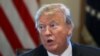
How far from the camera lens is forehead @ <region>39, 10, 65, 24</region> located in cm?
201

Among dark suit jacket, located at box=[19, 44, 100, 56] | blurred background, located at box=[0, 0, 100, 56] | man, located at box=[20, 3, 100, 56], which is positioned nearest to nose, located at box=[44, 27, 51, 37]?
man, located at box=[20, 3, 100, 56]

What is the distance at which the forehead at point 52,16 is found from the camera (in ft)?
6.59

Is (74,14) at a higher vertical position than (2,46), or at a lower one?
higher

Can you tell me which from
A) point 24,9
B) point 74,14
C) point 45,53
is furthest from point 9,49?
point 45,53

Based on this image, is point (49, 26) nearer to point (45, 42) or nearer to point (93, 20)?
point (45, 42)

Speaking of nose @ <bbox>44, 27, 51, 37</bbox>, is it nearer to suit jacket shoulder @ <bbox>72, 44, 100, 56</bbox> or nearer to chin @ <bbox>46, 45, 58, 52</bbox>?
chin @ <bbox>46, 45, 58, 52</bbox>

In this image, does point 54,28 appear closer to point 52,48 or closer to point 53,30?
point 53,30

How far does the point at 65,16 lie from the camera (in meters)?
2.05

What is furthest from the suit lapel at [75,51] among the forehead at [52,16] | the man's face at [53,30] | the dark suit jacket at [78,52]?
the forehead at [52,16]

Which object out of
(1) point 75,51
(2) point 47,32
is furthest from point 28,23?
(2) point 47,32

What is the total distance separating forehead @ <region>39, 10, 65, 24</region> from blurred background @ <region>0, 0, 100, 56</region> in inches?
39.6

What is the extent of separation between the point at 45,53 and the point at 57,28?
23 centimetres

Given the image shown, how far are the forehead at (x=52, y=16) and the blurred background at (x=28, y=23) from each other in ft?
3.30

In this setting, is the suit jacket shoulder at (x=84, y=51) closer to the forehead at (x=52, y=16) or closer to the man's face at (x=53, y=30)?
the man's face at (x=53, y=30)
